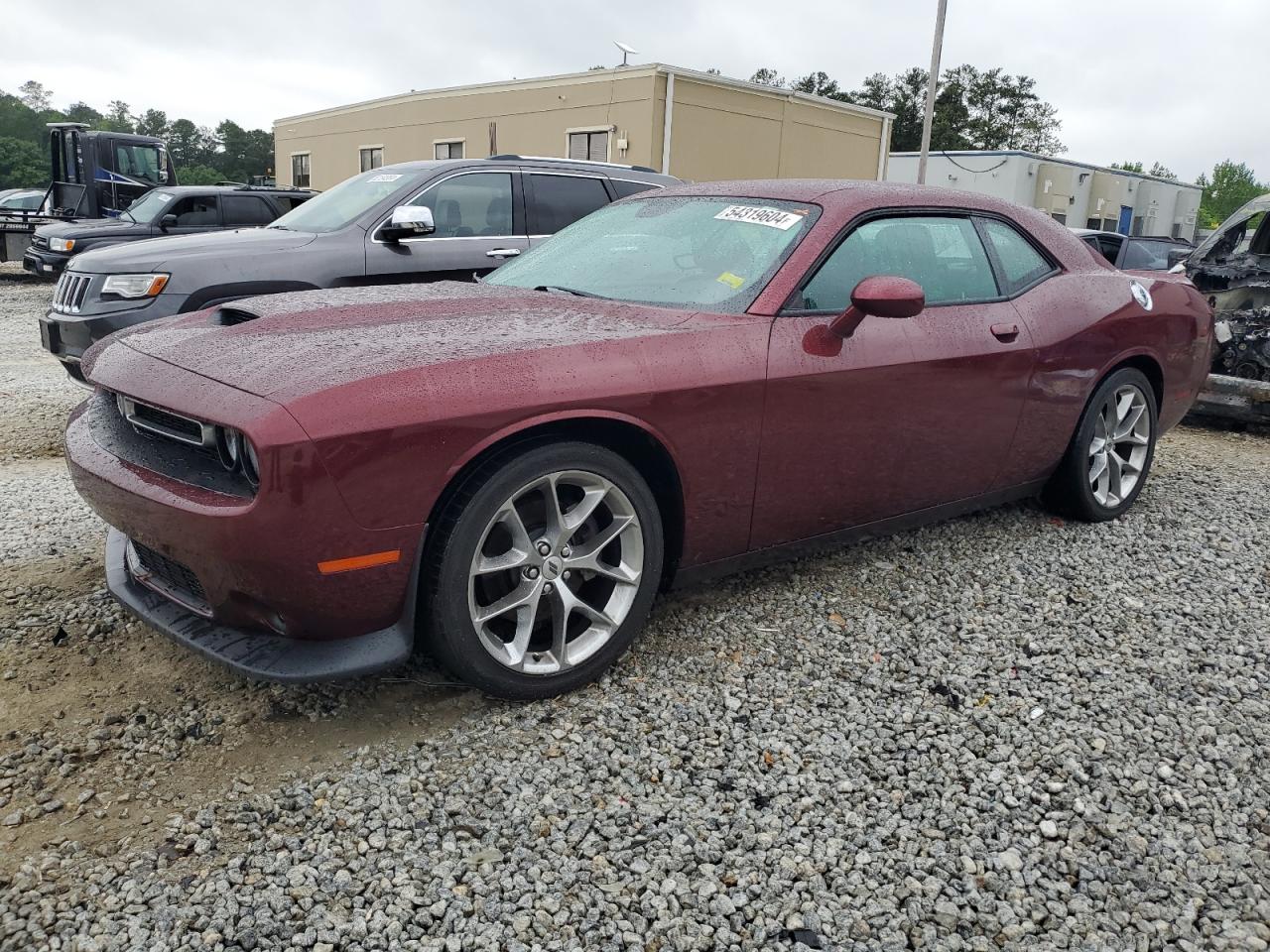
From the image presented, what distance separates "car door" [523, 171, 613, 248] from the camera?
6820 millimetres

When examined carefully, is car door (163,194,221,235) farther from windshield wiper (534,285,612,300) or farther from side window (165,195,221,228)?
windshield wiper (534,285,612,300)

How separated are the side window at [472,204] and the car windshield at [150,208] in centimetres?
695

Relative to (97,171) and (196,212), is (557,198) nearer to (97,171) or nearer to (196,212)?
(196,212)

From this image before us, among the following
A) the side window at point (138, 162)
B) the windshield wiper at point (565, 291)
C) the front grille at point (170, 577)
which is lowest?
the front grille at point (170, 577)

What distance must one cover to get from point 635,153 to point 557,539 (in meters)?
18.4

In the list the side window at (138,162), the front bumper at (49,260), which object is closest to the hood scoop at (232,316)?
the front bumper at (49,260)

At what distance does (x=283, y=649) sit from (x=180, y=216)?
11059 mm

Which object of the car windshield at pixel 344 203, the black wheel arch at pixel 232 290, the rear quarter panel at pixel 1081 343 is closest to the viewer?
the rear quarter panel at pixel 1081 343

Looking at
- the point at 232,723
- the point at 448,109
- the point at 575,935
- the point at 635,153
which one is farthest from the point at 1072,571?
the point at 448,109

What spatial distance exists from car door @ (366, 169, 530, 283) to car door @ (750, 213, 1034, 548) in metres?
2.97

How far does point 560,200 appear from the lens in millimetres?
6930

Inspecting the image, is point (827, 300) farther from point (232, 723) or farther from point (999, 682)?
point (232, 723)

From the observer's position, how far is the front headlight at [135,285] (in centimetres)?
570

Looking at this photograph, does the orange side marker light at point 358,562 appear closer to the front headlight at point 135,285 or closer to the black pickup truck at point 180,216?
the front headlight at point 135,285
